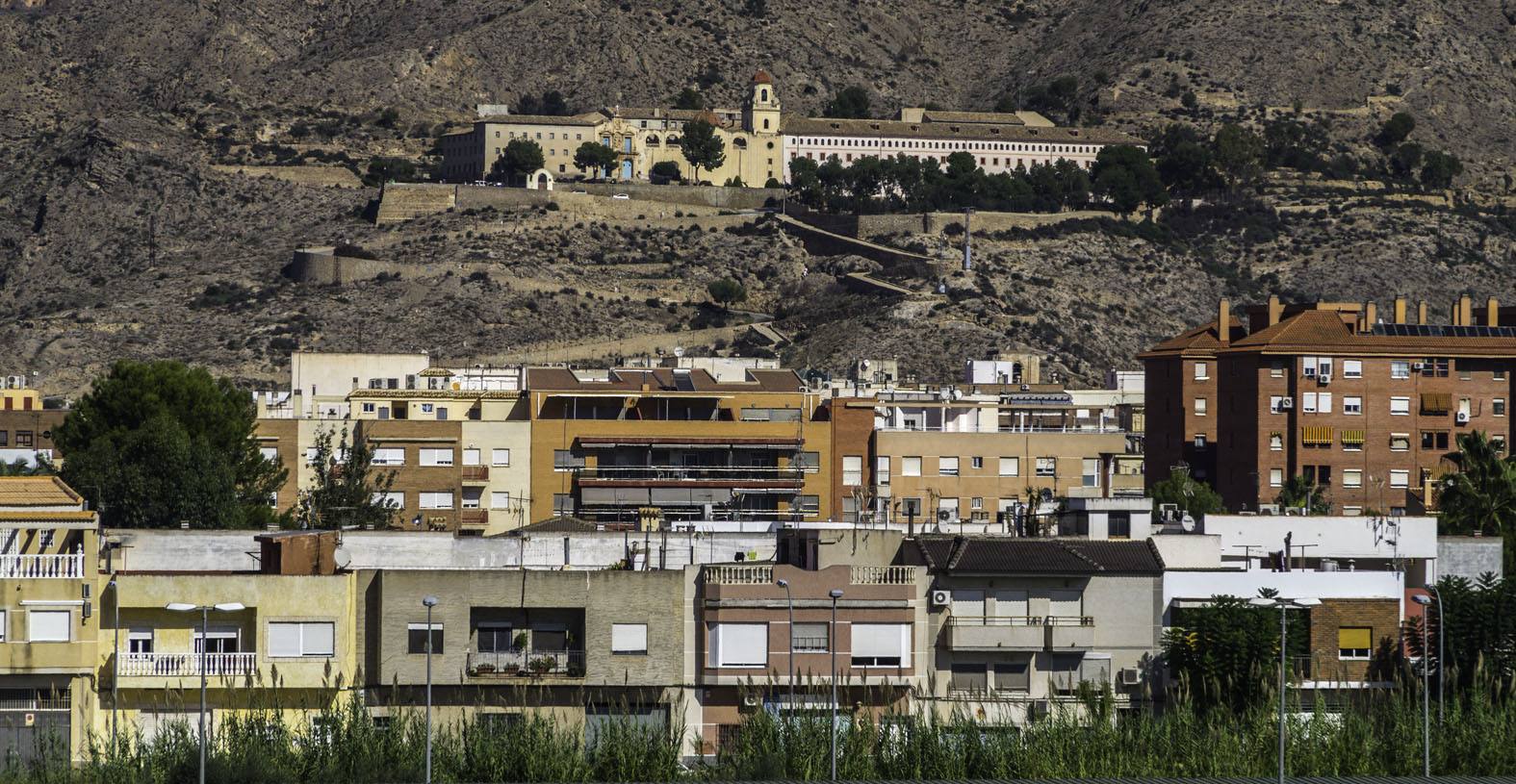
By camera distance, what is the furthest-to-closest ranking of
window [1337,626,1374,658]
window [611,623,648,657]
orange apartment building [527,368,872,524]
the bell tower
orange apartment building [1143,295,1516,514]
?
the bell tower
orange apartment building [1143,295,1516,514]
orange apartment building [527,368,872,524]
window [1337,626,1374,658]
window [611,623,648,657]

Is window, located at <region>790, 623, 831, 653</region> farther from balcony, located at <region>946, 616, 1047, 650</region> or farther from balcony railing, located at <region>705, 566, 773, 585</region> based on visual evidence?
balcony, located at <region>946, 616, 1047, 650</region>

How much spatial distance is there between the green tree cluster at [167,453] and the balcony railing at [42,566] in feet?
75.1

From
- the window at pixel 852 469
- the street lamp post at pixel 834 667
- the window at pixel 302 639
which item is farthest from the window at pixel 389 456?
the street lamp post at pixel 834 667

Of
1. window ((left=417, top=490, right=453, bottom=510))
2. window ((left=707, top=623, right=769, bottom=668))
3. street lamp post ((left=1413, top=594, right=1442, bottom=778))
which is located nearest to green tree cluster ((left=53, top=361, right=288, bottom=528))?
window ((left=417, top=490, right=453, bottom=510))

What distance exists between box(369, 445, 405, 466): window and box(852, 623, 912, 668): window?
41865mm

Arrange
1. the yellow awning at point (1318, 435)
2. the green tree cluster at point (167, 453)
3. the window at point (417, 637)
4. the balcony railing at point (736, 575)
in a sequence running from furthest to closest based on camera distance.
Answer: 1. the yellow awning at point (1318, 435)
2. the green tree cluster at point (167, 453)
3. the balcony railing at point (736, 575)
4. the window at point (417, 637)

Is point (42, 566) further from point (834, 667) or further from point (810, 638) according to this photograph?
point (834, 667)

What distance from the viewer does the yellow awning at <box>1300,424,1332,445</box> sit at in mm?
87750

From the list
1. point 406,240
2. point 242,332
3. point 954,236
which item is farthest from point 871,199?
point 242,332

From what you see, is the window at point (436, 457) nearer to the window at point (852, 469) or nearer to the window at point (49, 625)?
the window at point (852, 469)

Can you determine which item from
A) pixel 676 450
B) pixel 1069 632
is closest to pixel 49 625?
pixel 1069 632

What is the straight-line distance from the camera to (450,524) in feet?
254

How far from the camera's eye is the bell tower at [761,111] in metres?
188

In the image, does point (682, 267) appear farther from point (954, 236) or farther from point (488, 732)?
point (488, 732)
